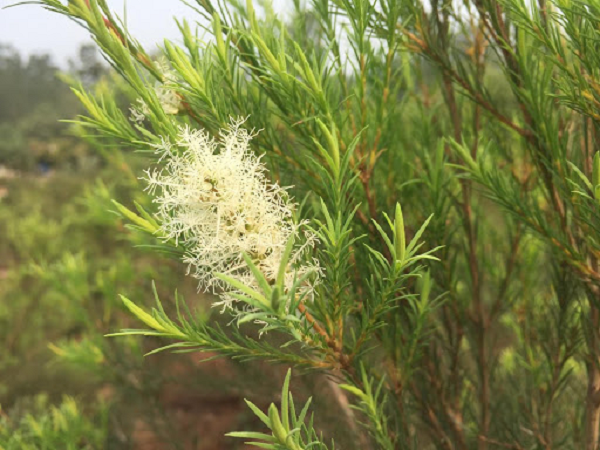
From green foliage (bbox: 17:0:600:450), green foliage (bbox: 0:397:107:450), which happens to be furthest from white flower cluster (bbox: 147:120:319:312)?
green foliage (bbox: 0:397:107:450)

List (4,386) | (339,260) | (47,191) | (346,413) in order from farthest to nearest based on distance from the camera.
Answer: (47,191) < (4,386) < (346,413) < (339,260)

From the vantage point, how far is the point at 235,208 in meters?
0.44

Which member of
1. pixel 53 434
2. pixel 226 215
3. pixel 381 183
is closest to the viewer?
pixel 226 215

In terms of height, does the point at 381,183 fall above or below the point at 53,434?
above

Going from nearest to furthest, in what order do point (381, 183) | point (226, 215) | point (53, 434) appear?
1. point (226, 215)
2. point (381, 183)
3. point (53, 434)

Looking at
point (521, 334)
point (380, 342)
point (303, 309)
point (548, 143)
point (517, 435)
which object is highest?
point (548, 143)

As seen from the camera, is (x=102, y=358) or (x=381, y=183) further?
(x=102, y=358)

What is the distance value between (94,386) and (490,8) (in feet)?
11.3

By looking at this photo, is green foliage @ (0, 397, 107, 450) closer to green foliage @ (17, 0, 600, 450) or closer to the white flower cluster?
green foliage @ (17, 0, 600, 450)

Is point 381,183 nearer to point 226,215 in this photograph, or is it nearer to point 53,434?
point 226,215

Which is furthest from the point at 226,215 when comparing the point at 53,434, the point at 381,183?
the point at 53,434

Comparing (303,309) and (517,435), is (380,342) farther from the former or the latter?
(517,435)

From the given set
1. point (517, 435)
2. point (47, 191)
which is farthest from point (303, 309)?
point (47, 191)

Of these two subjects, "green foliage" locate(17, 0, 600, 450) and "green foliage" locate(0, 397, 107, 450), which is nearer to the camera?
"green foliage" locate(17, 0, 600, 450)
